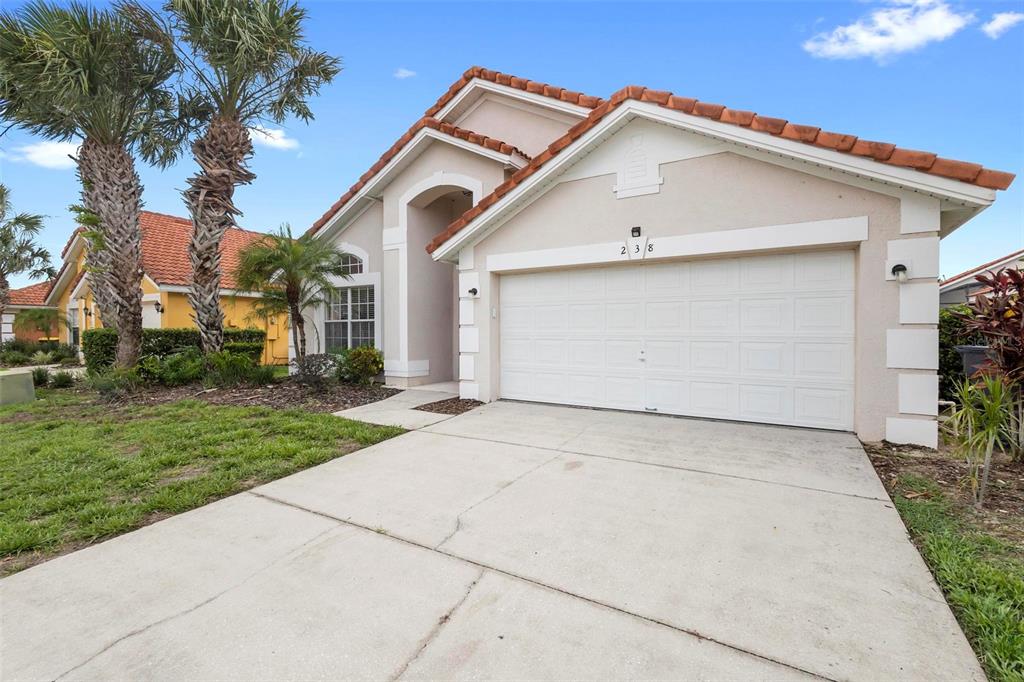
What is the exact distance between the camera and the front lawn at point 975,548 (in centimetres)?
232

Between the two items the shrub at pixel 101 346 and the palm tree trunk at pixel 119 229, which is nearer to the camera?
the palm tree trunk at pixel 119 229

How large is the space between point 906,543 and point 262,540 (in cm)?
495

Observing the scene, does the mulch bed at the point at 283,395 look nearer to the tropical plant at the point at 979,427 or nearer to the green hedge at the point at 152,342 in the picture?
the green hedge at the point at 152,342

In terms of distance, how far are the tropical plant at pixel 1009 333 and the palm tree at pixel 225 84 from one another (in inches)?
529

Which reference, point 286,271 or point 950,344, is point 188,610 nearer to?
point 286,271

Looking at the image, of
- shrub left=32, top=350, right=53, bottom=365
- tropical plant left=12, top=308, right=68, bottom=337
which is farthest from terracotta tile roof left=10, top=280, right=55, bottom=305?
shrub left=32, top=350, right=53, bottom=365

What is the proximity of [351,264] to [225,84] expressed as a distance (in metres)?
4.99

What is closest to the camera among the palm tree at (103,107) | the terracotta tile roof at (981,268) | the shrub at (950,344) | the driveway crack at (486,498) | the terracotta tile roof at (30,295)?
the driveway crack at (486,498)

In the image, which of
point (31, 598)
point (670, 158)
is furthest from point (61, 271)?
point (670, 158)

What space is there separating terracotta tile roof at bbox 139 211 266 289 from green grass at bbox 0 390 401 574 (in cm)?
966

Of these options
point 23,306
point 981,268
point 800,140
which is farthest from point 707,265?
point 23,306

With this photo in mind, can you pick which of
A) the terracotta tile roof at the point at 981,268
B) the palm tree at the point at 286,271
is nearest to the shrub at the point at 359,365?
the palm tree at the point at 286,271

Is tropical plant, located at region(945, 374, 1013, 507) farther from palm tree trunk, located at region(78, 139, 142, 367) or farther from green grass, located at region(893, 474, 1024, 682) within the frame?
palm tree trunk, located at region(78, 139, 142, 367)

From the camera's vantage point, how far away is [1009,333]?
16.2 feet
